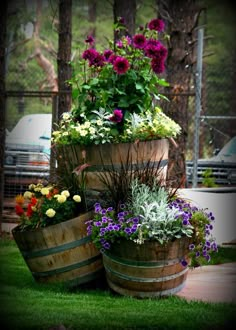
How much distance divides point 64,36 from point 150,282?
245 inches

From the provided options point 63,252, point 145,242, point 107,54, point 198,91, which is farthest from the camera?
point 198,91

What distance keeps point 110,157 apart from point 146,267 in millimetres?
1002

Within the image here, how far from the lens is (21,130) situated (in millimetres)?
13508

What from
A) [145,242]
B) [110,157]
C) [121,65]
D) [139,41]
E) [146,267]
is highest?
[139,41]

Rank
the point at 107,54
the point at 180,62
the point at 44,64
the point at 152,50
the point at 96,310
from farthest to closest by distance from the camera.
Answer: the point at 44,64 < the point at 180,62 < the point at 107,54 < the point at 152,50 < the point at 96,310

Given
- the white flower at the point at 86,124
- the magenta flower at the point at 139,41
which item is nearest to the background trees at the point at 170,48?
the magenta flower at the point at 139,41

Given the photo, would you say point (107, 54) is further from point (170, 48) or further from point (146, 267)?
point (170, 48)

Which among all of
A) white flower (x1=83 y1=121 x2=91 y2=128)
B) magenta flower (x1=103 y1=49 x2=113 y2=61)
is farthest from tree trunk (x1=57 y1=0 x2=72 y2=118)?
white flower (x1=83 y1=121 x2=91 y2=128)

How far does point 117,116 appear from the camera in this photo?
5938 millimetres

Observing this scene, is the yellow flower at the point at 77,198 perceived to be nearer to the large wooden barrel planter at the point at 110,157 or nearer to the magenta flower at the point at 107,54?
the large wooden barrel planter at the point at 110,157

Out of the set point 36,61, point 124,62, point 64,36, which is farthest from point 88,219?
point 36,61

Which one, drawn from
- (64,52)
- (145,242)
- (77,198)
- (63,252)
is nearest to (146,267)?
(145,242)

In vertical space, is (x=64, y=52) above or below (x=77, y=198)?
above

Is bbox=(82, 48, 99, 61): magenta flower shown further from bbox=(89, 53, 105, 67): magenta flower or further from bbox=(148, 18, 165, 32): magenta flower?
bbox=(148, 18, 165, 32): magenta flower
